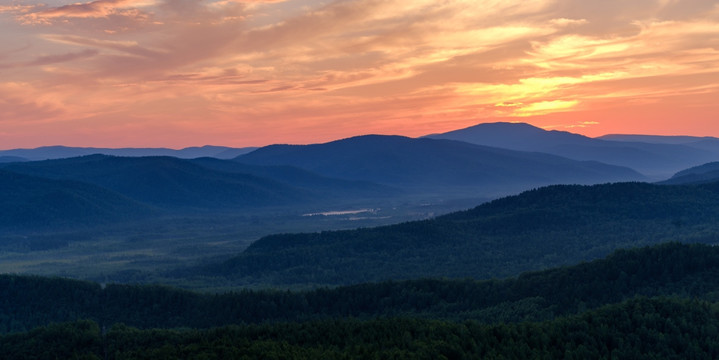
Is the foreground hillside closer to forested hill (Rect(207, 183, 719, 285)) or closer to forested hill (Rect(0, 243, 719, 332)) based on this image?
forested hill (Rect(0, 243, 719, 332))

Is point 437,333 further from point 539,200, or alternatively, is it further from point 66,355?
point 539,200

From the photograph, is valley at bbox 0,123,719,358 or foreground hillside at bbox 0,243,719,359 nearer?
foreground hillside at bbox 0,243,719,359

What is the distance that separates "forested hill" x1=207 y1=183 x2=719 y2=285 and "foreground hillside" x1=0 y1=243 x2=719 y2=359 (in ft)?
112

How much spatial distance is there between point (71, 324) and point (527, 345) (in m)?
45.6

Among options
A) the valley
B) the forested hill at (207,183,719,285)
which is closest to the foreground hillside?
the valley

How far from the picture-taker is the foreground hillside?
4862 cm

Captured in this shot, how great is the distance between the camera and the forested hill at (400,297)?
68875 millimetres

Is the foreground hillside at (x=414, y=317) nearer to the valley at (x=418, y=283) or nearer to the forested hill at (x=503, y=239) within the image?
the valley at (x=418, y=283)

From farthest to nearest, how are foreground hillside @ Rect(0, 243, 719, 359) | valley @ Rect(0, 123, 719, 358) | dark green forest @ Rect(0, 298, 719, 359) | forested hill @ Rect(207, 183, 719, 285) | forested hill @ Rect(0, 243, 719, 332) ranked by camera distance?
forested hill @ Rect(207, 183, 719, 285) < forested hill @ Rect(0, 243, 719, 332) < valley @ Rect(0, 123, 719, 358) < foreground hillside @ Rect(0, 243, 719, 359) < dark green forest @ Rect(0, 298, 719, 359)

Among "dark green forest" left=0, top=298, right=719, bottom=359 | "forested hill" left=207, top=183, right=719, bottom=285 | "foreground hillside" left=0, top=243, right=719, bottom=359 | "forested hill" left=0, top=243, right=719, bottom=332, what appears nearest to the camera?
"dark green forest" left=0, top=298, right=719, bottom=359

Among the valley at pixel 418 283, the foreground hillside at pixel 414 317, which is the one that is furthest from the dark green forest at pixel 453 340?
the valley at pixel 418 283

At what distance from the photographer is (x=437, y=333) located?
5197 cm

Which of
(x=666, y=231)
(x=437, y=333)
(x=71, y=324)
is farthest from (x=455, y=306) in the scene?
(x=666, y=231)

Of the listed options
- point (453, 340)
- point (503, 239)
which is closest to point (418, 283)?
point (453, 340)
